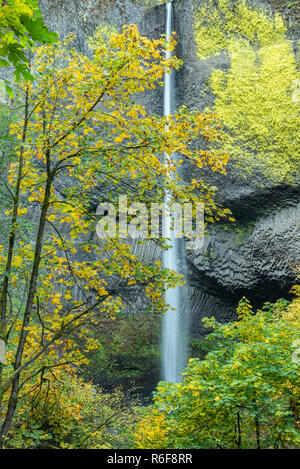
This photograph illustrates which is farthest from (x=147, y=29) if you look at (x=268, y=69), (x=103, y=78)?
(x=103, y=78)

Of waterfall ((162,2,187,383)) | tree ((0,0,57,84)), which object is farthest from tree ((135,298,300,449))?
waterfall ((162,2,187,383))

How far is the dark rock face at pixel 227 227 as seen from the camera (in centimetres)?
1451

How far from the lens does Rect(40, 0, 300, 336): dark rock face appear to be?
14.5 m

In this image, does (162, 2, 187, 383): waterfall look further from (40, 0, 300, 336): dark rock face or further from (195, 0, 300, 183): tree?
(195, 0, 300, 183): tree

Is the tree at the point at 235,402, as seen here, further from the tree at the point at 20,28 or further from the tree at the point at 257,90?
the tree at the point at 257,90

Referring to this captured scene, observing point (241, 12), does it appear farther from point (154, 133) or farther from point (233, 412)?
point (233, 412)

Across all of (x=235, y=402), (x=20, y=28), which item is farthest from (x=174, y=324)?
(x=20, y=28)

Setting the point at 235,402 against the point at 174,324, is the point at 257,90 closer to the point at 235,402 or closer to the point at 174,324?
the point at 174,324

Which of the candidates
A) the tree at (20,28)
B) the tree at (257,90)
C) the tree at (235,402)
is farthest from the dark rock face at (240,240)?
the tree at (20,28)

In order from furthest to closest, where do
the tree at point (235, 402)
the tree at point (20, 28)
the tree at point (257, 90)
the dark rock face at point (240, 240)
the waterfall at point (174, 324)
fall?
1. the waterfall at point (174, 324)
2. the tree at point (257, 90)
3. the dark rock face at point (240, 240)
4. the tree at point (235, 402)
5. the tree at point (20, 28)

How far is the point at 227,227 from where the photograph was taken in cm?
1594

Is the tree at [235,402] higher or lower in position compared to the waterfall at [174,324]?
lower

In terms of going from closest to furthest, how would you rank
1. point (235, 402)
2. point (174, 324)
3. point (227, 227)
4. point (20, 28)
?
1. point (20, 28)
2. point (235, 402)
3. point (227, 227)
4. point (174, 324)

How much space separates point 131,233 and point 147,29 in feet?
55.0
